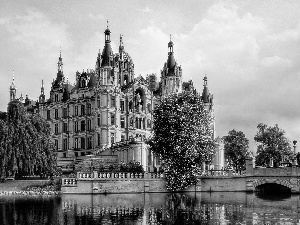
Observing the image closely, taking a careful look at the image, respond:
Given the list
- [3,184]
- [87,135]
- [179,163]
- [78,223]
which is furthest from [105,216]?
[87,135]

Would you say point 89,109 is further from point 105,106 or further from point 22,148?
point 22,148

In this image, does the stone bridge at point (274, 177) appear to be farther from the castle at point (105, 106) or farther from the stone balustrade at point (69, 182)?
the stone balustrade at point (69, 182)

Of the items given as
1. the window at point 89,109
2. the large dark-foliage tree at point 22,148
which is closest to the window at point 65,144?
the window at point 89,109

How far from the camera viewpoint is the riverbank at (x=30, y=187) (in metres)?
62.1

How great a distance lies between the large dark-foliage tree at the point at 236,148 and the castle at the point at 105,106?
11642mm

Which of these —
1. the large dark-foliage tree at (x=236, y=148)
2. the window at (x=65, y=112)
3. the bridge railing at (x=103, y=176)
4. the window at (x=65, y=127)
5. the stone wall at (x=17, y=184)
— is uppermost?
the window at (x=65, y=112)

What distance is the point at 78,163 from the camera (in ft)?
267

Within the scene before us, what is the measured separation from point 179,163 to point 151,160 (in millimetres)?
18467

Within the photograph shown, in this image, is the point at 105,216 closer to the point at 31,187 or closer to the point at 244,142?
the point at 31,187

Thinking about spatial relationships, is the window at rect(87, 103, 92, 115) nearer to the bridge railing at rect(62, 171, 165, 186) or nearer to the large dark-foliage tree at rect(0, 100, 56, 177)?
the large dark-foliage tree at rect(0, 100, 56, 177)

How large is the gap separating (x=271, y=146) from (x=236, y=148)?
29.1ft

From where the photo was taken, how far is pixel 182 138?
6091 centimetres

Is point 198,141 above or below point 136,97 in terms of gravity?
below

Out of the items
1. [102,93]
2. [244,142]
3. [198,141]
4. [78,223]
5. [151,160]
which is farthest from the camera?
[244,142]
